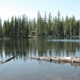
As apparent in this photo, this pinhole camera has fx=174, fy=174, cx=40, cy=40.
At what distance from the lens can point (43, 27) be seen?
412 feet

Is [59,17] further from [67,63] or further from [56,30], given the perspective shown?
[67,63]

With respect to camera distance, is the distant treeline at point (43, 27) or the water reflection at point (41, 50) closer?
the water reflection at point (41, 50)

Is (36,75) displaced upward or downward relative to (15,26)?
downward

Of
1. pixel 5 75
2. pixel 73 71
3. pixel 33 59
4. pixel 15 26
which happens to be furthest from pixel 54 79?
pixel 15 26

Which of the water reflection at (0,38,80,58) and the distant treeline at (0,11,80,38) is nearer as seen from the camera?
the water reflection at (0,38,80,58)

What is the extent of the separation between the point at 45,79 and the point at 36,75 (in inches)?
82.6

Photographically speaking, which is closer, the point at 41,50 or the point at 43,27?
the point at 41,50

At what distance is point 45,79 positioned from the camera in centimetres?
1861

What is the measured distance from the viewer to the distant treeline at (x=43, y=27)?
11688 cm

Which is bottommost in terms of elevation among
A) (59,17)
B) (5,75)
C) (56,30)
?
(5,75)

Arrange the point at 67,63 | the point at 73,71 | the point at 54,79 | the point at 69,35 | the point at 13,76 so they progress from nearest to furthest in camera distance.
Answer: the point at 54,79 < the point at 13,76 < the point at 73,71 < the point at 67,63 < the point at 69,35

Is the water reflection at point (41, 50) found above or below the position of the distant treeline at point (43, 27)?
below

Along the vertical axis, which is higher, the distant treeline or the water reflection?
the distant treeline

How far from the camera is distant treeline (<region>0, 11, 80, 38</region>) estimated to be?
117 m
